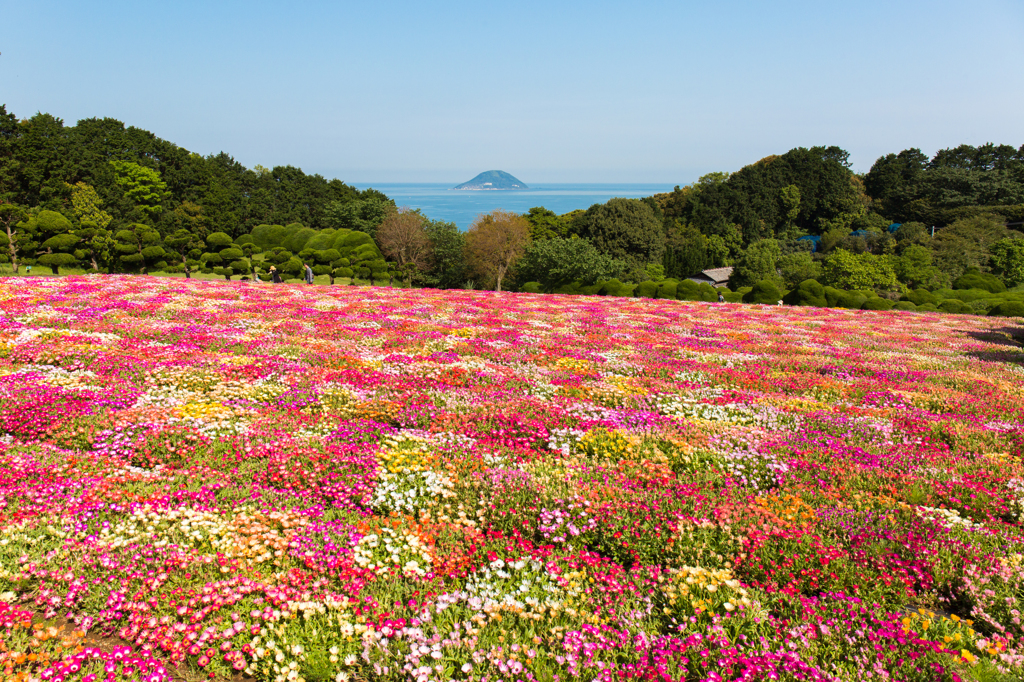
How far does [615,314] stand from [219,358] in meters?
21.6

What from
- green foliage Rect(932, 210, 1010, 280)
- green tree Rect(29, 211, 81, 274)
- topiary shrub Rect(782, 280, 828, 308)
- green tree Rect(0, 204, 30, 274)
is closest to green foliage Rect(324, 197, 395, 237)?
green tree Rect(29, 211, 81, 274)

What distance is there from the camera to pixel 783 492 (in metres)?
7.63

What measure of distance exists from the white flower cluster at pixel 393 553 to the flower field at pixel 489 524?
0.04 meters

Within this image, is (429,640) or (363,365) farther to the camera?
(363,365)

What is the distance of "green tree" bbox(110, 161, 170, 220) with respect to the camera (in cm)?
9162

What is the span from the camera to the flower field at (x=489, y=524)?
15.5ft

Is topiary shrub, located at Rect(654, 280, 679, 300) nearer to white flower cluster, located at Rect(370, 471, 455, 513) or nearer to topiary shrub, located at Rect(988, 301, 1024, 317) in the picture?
topiary shrub, located at Rect(988, 301, 1024, 317)

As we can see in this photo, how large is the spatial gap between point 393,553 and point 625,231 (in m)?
88.9

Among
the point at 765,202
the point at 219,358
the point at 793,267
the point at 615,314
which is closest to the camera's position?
the point at 219,358

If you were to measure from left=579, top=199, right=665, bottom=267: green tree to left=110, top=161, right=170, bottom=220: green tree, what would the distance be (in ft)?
A: 237

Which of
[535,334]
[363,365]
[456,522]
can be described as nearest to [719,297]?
[535,334]

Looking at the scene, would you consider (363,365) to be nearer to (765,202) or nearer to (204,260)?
(204,260)

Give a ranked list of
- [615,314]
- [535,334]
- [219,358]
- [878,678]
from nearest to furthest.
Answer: [878,678], [219,358], [535,334], [615,314]

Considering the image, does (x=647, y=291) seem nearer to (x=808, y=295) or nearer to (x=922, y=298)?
(x=808, y=295)
